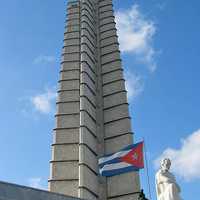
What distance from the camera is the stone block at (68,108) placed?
30047 millimetres

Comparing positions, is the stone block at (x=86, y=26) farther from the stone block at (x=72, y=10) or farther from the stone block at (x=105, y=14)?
the stone block at (x=72, y=10)

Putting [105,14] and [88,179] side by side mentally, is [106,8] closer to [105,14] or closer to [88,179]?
[105,14]

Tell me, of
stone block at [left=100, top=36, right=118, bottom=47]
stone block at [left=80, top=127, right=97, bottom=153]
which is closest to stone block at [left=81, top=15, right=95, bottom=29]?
stone block at [left=100, top=36, right=118, bottom=47]

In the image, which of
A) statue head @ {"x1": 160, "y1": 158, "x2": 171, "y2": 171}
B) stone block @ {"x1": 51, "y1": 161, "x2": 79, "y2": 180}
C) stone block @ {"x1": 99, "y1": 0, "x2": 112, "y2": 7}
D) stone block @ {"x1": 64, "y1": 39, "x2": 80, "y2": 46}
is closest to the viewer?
statue head @ {"x1": 160, "y1": 158, "x2": 171, "y2": 171}

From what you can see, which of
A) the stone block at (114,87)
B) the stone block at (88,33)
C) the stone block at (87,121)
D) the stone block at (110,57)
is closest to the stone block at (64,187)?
the stone block at (87,121)

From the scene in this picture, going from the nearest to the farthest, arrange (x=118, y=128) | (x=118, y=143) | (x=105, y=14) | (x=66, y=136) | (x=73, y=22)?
(x=118, y=143), (x=66, y=136), (x=118, y=128), (x=73, y=22), (x=105, y=14)

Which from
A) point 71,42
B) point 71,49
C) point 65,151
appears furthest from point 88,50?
point 65,151

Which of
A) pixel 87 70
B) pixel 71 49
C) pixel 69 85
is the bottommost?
pixel 69 85

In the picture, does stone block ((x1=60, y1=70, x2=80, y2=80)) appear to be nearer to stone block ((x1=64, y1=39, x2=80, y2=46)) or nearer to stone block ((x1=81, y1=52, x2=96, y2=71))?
stone block ((x1=81, y1=52, x2=96, y2=71))

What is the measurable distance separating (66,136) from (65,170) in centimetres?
261

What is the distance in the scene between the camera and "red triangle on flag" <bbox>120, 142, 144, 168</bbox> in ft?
62.4

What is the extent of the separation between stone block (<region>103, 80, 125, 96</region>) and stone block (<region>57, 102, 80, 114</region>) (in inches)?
109

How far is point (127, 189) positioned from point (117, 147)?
3212mm

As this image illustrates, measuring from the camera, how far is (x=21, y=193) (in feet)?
44.2
